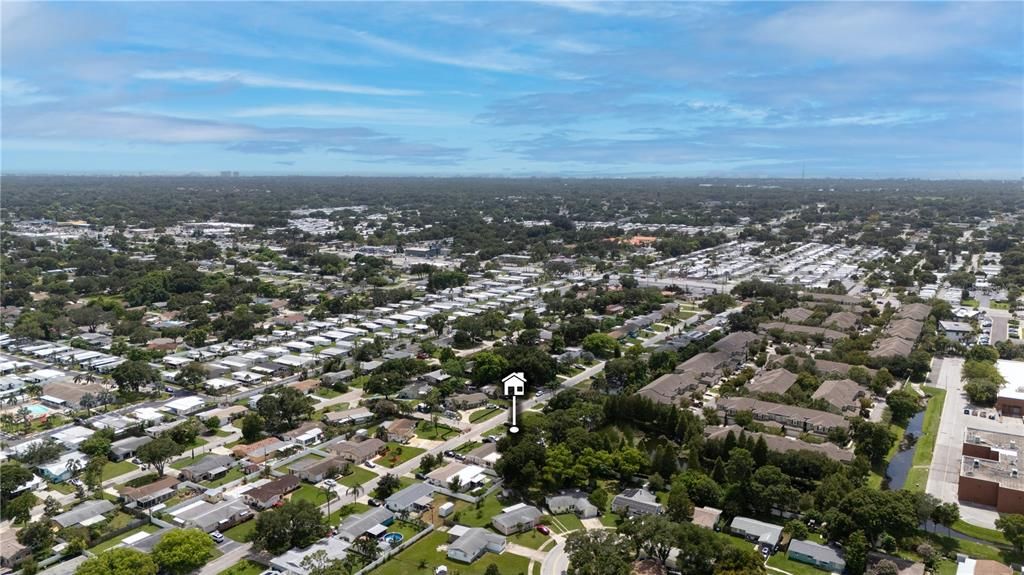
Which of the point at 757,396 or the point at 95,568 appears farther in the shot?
the point at 757,396

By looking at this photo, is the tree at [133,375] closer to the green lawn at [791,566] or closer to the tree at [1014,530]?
the green lawn at [791,566]

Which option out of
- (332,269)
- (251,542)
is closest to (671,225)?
(332,269)

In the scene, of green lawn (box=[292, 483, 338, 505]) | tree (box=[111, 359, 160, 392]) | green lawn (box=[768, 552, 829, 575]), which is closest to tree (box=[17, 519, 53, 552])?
green lawn (box=[292, 483, 338, 505])

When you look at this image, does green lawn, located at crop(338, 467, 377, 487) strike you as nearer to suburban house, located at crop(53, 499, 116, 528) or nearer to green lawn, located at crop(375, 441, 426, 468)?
green lawn, located at crop(375, 441, 426, 468)

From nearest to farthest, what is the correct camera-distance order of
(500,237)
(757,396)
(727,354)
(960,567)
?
(960,567) < (757,396) < (727,354) < (500,237)

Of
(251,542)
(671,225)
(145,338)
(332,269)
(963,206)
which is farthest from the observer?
(963,206)

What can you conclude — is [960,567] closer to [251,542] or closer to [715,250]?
[251,542]
